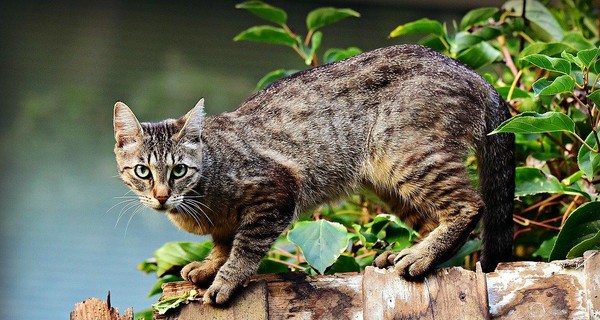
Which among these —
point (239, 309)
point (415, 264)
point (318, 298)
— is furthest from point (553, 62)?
point (239, 309)

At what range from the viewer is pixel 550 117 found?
279 cm

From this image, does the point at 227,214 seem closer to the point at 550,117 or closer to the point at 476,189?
the point at 476,189

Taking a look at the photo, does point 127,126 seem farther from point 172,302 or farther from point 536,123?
point 536,123

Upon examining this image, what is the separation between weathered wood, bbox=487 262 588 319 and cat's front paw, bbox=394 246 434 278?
0.71 ft

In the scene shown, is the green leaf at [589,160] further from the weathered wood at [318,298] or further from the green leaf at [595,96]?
the weathered wood at [318,298]

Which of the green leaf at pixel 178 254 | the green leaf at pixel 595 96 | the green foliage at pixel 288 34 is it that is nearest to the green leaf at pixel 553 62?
the green leaf at pixel 595 96

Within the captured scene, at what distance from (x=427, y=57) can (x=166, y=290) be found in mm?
1373

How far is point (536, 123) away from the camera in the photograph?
2799 mm

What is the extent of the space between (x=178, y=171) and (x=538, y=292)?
132cm

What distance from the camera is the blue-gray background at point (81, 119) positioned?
19.2ft

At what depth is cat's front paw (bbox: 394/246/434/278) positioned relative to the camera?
9.54ft

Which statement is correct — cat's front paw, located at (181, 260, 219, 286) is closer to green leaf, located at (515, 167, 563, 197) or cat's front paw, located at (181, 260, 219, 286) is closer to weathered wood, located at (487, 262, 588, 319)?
weathered wood, located at (487, 262, 588, 319)

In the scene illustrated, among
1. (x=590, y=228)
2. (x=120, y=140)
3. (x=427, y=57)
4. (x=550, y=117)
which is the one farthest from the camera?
(x=427, y=57)

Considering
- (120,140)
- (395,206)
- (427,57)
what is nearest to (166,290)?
(120,140)
